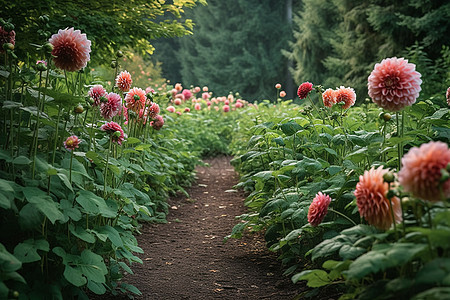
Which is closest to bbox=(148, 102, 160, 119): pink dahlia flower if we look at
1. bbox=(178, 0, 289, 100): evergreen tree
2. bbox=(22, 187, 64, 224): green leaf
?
bbox=(22, 187, 64, 224): green leaf

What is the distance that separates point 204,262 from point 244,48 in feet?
58.0

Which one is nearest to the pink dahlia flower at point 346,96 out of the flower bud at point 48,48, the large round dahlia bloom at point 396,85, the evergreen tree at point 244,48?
the large round dahlia bloom at point 396,85

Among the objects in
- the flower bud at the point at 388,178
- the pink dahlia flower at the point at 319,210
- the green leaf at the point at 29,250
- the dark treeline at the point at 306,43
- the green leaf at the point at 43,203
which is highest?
the dark treeline at the point at 306,43

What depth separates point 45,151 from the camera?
2283mm

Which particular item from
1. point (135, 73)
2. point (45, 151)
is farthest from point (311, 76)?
point (45, 151)

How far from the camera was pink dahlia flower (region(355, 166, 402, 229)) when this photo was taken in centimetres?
148

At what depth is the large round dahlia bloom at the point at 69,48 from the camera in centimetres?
199

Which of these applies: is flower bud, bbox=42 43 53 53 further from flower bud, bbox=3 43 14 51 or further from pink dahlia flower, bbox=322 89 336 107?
pink dahlia flower, bbox=322 89 336 107

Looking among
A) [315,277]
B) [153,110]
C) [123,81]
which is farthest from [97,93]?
[315,277]

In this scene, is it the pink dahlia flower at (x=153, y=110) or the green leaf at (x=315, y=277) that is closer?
the green leaf at (x=315, y=277)

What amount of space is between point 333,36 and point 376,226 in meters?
13.4

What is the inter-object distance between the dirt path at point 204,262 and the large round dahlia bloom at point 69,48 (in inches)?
51.7

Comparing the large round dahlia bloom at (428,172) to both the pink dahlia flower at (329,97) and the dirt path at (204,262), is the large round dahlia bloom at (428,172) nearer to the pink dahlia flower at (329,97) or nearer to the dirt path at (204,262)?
the dirt path at (204,262)

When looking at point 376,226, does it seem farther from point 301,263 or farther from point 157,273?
point 157,273
